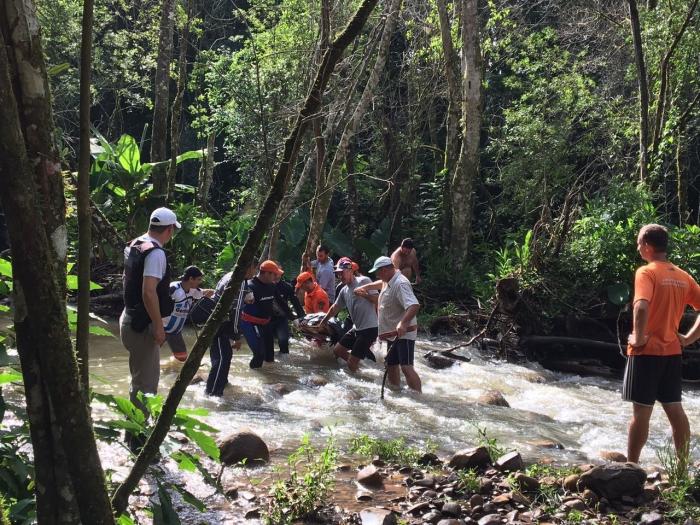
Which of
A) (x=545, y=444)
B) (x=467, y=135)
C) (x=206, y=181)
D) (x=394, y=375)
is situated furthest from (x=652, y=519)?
(x=206, y=181)

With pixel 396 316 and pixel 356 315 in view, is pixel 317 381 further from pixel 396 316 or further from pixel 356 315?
pixel 396 316

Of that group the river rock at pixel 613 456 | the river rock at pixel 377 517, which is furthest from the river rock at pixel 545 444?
the river rock at pixel 377 517

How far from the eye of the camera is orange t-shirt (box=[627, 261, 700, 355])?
231 inches

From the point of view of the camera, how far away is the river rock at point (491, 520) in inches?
191

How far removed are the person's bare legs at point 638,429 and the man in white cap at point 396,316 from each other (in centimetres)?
325

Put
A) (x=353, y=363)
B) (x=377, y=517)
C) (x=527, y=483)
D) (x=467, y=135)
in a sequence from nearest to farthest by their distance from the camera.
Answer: (x=377, y=517) < (x=527, y=483) < (x=353, y=363) < (x=467, y=135)

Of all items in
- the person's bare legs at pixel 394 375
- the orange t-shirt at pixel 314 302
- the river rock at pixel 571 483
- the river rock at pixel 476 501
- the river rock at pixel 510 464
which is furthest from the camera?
the orange t-shirt at pixel 314 302

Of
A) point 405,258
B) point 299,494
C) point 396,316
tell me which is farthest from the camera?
point 405,258

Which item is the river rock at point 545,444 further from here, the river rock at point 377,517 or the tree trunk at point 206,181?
the tree trunk at point 206,181

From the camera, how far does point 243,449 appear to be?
614 cm

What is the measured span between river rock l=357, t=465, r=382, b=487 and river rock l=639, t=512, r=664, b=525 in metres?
1.76

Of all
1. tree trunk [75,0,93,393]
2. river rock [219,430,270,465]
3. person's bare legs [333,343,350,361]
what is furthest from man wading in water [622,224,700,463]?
person's bare legs [333,343,350,361]

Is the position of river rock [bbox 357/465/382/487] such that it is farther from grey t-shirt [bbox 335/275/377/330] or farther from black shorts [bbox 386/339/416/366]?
grey t-shirt [bbox 335/275/377/330]

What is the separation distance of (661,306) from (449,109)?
13136 mm
